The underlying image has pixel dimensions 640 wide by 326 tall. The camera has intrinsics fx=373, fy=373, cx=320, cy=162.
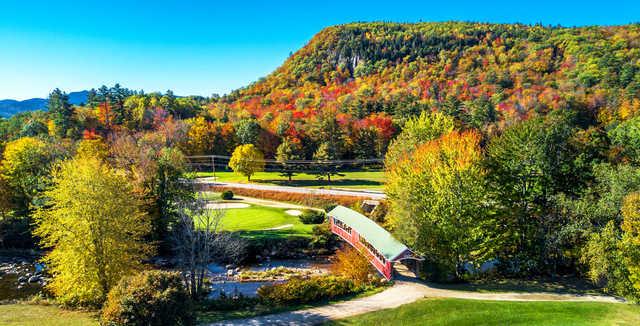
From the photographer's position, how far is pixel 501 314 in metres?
19.9

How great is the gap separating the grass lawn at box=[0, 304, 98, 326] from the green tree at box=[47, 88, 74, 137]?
213 feet

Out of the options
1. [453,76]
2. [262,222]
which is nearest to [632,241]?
[262,222]

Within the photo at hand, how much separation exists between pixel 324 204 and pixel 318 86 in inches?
4039

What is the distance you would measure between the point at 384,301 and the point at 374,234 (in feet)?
25.4

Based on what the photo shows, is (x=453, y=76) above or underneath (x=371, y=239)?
above

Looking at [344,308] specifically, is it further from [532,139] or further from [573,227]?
[532,139]

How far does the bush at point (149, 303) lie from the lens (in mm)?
16750

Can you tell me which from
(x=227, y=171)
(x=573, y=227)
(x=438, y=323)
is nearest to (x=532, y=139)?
(x=573, y=227)

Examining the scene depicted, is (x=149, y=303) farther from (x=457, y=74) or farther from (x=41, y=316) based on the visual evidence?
(x=457, y=74)

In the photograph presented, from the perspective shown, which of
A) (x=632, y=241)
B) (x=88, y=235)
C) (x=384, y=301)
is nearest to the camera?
(x=632, y=241)

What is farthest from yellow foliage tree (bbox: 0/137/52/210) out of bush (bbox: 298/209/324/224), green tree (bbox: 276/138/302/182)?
green tree (bbox: 276/138/302/182)

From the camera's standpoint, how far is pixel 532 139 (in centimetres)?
2973

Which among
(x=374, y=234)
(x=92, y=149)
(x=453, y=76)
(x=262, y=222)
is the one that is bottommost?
(x=262, y=222)

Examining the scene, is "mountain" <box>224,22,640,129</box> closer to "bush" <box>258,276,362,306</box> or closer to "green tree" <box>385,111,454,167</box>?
"green tree" <box>385,111,454,167</box>
